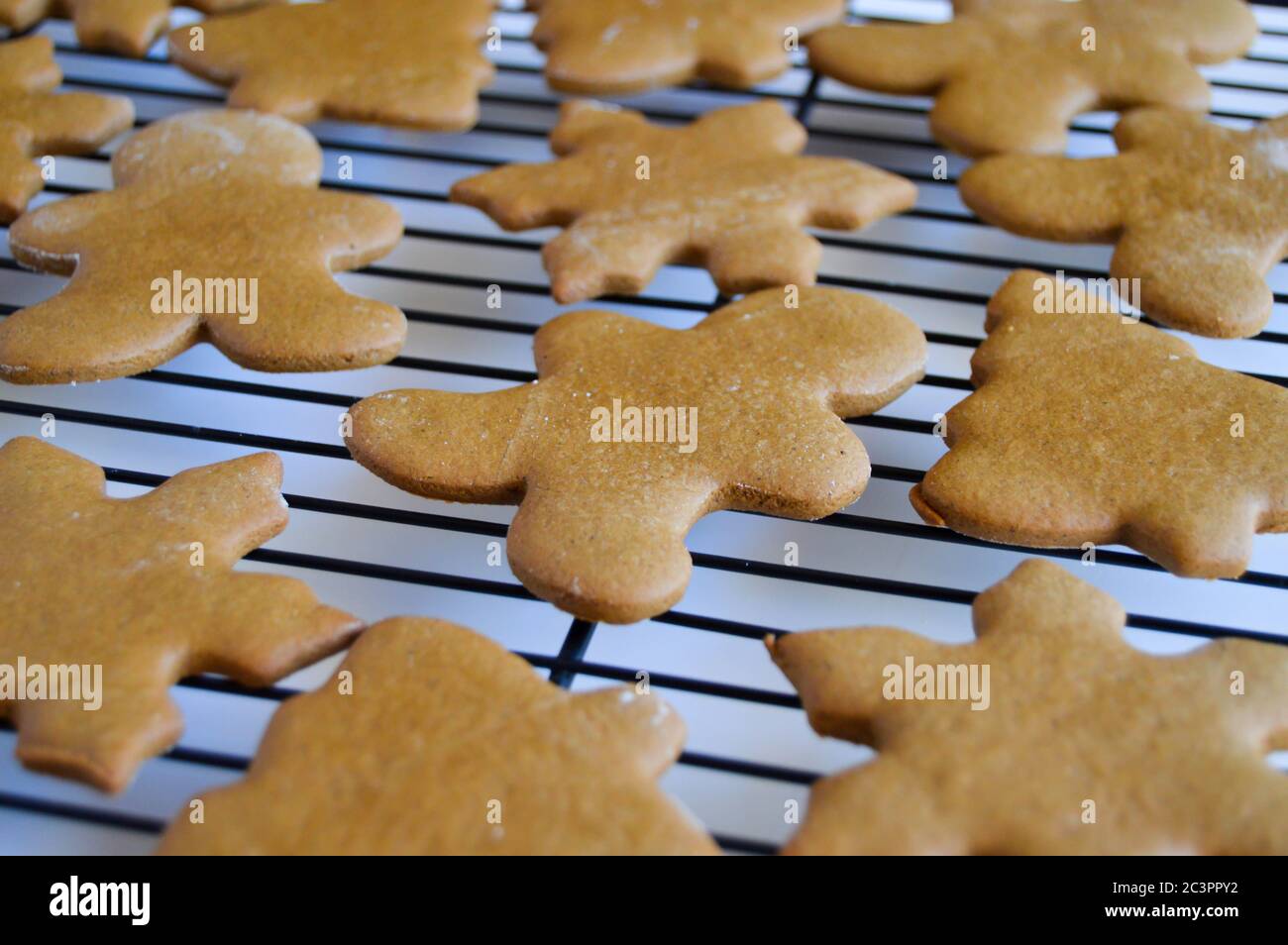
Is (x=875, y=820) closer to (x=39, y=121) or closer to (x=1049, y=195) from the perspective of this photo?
(x=1049, y=195)

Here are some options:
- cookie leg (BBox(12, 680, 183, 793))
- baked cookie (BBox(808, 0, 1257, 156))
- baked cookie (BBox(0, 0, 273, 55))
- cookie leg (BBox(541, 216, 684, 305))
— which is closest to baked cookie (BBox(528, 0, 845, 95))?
baked cookie (BBox(808, 0, 1257, 156))

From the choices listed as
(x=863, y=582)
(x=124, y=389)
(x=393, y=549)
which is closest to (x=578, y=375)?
(x=393, y=549)

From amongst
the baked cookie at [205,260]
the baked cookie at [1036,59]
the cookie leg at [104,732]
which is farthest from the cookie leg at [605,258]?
the cookie leg at [104,732]

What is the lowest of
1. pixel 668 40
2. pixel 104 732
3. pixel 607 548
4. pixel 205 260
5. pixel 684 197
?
pixel 104 732

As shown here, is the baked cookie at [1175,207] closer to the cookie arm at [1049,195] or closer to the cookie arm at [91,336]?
the cookie arm at [1049,195]

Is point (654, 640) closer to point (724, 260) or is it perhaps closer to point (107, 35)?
point (724, 260)

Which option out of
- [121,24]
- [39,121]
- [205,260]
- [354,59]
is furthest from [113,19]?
[205,260]
